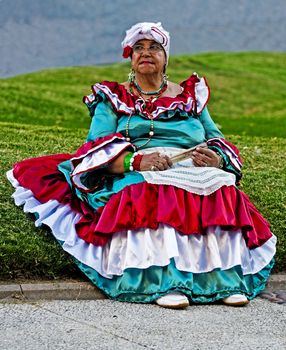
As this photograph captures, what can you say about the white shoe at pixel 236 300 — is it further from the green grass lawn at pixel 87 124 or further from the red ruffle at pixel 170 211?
the green grass lawn at pixel 87 124

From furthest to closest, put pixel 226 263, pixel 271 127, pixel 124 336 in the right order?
pixel 271 127
pixel 226 263
pixel 124 336

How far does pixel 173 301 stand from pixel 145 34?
5.05 feet

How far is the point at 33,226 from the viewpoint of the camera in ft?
16.9

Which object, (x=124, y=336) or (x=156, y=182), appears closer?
(x=124, y=336)

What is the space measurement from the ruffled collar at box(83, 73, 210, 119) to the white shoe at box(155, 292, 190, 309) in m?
1.09

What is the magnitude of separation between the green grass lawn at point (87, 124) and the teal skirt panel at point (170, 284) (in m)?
0.42

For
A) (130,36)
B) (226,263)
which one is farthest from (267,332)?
(130,36)

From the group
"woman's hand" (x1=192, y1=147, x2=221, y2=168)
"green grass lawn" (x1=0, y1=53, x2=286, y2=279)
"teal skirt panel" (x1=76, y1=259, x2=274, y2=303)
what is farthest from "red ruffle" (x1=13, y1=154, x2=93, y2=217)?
"woman's hand" (x1=192, y1=147, x2=221, y2=168)

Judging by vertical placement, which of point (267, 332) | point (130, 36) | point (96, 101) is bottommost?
point (267, 332)

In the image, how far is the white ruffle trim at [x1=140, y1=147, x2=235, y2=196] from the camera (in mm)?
4645

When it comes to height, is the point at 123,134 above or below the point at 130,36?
below

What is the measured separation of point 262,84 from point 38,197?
18.0m

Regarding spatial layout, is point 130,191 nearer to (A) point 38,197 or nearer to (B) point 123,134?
(B) point 123,134

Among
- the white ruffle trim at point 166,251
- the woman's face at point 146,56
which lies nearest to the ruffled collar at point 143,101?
the woman's face at point 146,56
